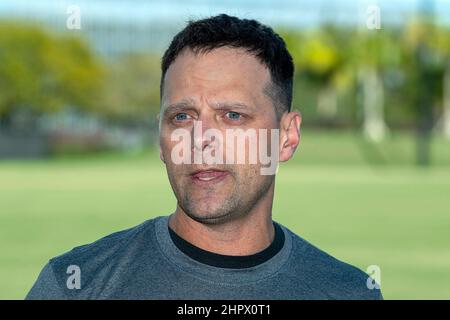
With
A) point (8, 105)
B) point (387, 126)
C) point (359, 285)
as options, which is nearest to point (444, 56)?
point (387, 126)

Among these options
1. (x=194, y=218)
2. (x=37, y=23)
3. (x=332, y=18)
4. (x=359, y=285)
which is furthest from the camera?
(x=332, y=18)

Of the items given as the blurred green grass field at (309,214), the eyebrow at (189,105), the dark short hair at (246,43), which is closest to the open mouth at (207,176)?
the eyebrow at (189,105)

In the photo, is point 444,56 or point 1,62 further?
point 444,56

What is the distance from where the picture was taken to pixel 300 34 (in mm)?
75688

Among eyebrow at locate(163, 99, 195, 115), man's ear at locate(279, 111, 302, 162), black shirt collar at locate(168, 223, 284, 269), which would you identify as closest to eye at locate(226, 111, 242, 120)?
eyebrow at locate(163, 99, 195, 115)

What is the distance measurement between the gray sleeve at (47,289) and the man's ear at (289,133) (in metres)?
0.94

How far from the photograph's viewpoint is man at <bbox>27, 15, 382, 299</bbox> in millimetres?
3016

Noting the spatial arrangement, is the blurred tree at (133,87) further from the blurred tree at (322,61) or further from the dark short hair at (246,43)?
the dark short hair at (246,43)

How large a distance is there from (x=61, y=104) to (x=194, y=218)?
224 ft

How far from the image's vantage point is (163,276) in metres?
3.03

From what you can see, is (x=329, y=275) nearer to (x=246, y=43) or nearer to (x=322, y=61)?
(x=246, y=43)

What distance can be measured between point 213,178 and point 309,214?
1895 centimetres

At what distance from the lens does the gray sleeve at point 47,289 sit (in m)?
3.00
